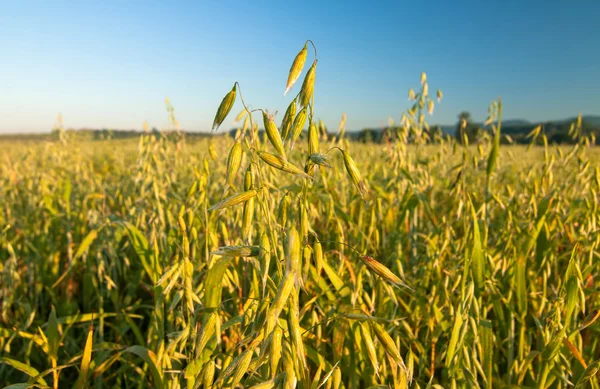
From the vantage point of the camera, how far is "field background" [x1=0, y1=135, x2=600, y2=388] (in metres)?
0.73

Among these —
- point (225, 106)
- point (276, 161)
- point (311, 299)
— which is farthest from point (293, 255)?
point (311, 299)

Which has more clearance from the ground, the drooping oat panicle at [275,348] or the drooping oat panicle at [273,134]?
the drooping oat panicle at [273,134]

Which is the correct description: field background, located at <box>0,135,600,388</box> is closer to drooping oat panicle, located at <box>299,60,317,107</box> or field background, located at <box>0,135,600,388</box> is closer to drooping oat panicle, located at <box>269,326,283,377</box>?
drooping oat panicle, located at <box>269,326,283,377</box>

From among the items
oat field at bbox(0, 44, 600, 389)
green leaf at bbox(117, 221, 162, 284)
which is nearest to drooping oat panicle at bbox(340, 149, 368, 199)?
oat field at bbox(0, 44, 600, 389)

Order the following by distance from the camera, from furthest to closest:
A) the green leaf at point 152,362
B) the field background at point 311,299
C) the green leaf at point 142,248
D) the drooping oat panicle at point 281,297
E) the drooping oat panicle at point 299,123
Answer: the green leaf at point 142,248
the green leaf at point 152,362
the field background at point 311,299
the drooping oat panicle at point 299,123
the drooping oat panicle at point 281,297

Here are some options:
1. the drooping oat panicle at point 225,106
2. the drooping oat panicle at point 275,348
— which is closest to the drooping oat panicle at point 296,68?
the drooping oat panicle at point 225,106

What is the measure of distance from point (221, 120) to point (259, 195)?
15cm

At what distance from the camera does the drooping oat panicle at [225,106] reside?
67cm

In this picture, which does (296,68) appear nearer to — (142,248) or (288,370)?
(288,370)

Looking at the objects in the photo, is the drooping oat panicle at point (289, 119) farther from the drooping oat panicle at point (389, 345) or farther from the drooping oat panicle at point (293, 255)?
the drooping oat panicle at point (389, 345)

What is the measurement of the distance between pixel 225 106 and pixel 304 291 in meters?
0.47

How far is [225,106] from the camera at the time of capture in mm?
679

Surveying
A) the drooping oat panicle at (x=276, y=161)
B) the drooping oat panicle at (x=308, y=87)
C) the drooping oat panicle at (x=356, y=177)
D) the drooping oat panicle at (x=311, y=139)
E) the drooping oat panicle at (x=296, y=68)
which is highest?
the drooping oat panicle at (x=296, y=68)

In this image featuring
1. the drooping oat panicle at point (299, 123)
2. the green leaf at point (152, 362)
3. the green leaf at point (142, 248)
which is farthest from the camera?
the green leaf at point (142, 248)
